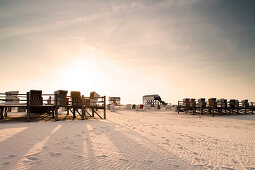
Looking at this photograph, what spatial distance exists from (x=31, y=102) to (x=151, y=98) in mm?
38153

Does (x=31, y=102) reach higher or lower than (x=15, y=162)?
higher

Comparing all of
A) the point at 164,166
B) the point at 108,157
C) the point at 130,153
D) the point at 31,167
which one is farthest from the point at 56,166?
the point at 164,166

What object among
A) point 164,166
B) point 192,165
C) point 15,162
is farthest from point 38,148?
point 192,165

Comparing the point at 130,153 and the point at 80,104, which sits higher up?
the point at 80,104

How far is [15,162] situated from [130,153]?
2.91m

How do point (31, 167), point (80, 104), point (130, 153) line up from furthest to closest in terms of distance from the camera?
point (80, 104), point (130, 153), point (31, 167)

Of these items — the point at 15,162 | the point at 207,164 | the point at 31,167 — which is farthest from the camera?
the point at 207,164

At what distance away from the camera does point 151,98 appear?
155ft

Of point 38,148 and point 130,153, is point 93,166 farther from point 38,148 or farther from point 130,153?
point 38,148

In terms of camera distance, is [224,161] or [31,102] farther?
[31,102]

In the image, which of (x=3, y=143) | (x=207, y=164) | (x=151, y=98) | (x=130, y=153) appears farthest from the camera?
(x=151, y=98)

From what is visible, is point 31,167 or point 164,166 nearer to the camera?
point 31,167

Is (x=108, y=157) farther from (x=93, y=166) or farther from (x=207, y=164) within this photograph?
(x=207, y=164)

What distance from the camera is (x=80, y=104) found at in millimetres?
13273
